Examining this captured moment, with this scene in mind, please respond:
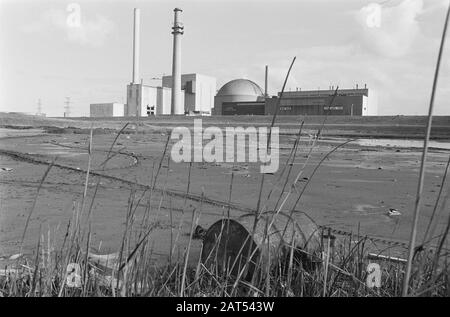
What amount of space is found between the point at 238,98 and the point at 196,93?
26.3 feet

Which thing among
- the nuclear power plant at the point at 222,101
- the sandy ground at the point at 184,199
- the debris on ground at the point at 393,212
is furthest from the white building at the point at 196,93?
the debris on ground at the point at 393,212

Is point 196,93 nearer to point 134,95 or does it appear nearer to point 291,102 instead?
point 291,102

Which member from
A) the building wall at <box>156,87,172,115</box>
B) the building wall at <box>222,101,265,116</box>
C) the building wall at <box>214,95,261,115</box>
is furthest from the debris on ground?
the building wall at <box>156,87,172,115</box>

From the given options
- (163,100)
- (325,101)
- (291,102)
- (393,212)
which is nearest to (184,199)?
(393,212)

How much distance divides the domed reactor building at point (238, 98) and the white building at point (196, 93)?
3185mm

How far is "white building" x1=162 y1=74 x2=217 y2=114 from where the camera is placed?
7706cm

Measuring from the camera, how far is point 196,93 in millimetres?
77188

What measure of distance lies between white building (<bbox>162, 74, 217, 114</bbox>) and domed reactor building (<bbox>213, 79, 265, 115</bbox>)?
3.18 meters

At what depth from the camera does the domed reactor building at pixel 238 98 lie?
233ft

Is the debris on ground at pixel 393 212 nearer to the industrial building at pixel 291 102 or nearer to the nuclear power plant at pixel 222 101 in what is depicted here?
the industrial building at pixel 291 102

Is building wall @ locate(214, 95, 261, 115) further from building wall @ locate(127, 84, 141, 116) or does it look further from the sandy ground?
the sandy ground

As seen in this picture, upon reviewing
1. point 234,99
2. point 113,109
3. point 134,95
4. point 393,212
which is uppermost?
point 234,99
